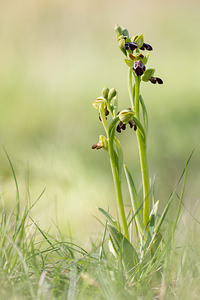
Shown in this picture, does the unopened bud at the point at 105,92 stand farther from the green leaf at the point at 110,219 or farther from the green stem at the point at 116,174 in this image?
the green leaf at the point at 110,219

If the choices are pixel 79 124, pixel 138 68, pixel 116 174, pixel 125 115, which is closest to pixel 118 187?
pixel 116 174

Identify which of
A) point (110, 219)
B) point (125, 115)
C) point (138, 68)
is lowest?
point (110, 219)

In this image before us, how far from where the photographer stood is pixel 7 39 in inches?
144

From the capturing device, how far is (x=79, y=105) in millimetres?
2943

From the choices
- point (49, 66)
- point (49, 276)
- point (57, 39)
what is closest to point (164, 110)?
point (49, 66)

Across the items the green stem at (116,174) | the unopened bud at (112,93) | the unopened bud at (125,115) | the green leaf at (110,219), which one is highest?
the unopened bud at (112,93)

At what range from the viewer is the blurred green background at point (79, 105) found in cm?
218

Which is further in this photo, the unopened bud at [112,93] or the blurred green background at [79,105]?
the blurred green background at [79,105]

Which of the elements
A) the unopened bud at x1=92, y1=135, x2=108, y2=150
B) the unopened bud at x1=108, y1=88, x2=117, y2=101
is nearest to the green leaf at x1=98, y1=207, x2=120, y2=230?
the unopened bud at x1=92, y1=135, x2=108, y2=150

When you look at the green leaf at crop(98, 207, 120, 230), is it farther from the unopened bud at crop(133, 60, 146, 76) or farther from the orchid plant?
the unopened bud at crop(133, 60, 146, 76)

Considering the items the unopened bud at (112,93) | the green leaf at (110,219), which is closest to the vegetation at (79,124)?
the green leaf at (110,219)

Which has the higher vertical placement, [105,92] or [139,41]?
[139,41]

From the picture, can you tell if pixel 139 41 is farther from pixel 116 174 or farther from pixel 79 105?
pixel 79 105

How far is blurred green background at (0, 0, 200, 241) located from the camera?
218 centimetres
